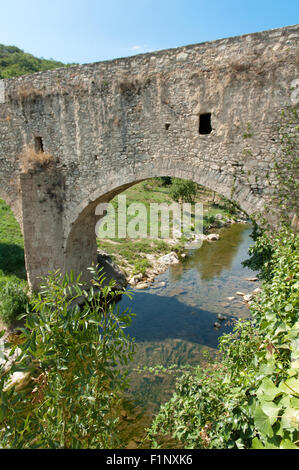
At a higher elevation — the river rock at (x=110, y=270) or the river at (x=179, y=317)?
the river rock at (x=110, y=270)

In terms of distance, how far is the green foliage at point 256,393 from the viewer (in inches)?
61.5

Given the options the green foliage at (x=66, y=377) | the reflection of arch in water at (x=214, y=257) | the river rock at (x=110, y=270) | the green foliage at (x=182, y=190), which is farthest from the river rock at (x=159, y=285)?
the green foliage at (x=182, y=190)

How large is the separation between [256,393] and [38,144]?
8033 millimetres

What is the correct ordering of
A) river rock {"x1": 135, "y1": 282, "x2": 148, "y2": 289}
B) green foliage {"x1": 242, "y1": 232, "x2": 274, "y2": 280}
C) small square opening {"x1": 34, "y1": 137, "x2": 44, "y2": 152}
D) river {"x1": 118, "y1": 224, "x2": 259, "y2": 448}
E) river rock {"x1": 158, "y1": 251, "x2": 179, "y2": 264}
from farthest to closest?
river rock {"x1": 158, "y1": 251, "x2": 179, "y2": 264}
river rock {"x1": 135, "y1": 282, "x2": 148, "y2": 289}
small square opening {"x1": 34, "y1": 137, "x2": 44, "y2": 152}
river {"x1": 118, "y1": 224, "x2": 259, "y2": 448}
green foliage {"x1": 242, "y1": 232, "x2": 274, "y2": 280}

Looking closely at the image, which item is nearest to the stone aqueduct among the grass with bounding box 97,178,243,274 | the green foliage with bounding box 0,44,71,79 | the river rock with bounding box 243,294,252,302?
the grass with bounding box 97,178,243,274

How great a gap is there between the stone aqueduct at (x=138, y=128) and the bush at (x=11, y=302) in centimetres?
57

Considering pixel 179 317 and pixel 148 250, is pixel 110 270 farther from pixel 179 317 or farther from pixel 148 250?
pixel 148 250

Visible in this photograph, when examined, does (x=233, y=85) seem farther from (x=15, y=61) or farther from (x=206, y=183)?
(x=15, y=61)

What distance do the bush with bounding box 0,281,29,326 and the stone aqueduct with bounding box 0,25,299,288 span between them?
22.4 inches

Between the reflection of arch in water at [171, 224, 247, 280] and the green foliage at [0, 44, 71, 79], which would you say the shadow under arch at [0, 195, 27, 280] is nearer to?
the reflection of arch in water at [171, 224, 247, 280]

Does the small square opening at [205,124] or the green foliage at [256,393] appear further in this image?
the small square opening at [205,124]

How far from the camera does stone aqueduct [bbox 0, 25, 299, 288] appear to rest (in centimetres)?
504

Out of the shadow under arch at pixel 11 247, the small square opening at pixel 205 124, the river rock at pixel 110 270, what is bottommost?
the river rock at pixel 110 270

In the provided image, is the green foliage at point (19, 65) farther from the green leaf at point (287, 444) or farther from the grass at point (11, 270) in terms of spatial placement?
the green leaf at point (287, 444)
